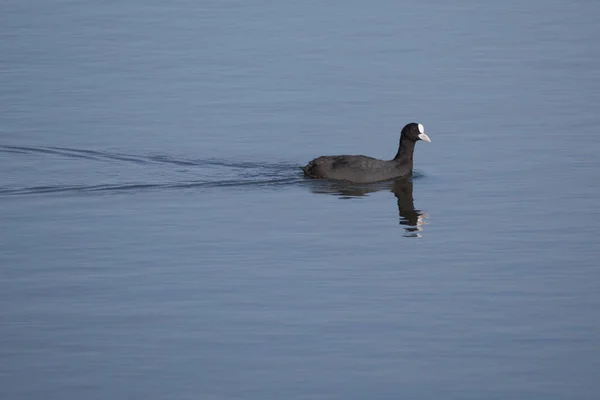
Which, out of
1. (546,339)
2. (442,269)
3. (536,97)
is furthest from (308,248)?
(536,97)

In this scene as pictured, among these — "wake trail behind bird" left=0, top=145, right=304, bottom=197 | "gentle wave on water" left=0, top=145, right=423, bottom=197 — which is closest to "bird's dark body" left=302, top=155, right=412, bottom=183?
"gentle wave on water" left=0, top=145, right=423, bottom=197

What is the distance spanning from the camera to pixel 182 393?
372 inches

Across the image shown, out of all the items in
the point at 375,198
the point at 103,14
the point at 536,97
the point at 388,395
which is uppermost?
the point at 103,14

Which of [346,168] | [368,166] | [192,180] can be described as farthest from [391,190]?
[192,180]

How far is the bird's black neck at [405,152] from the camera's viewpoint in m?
17.4

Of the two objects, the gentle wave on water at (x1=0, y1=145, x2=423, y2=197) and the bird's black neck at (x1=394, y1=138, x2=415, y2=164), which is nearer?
the gentle wave on water at (x1=0, y1=145, x2=423, y2=197)

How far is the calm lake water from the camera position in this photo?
10.1m

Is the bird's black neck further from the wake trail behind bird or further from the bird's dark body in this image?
the wake trail behind bird

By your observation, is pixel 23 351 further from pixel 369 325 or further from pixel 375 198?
pixel 375 198

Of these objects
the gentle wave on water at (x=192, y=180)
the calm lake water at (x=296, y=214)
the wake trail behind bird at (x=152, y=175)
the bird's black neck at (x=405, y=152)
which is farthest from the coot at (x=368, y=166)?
the wake trail behind bird at (x=152, y=175)

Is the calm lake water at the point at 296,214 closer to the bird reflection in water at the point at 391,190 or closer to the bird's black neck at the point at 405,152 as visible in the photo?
the bird reflection in water at the point at 391,190

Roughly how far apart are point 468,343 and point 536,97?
11.2 meters

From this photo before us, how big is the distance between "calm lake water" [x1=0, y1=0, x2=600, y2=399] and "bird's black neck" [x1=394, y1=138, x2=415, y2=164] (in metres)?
0.40

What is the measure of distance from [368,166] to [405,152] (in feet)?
2.80
